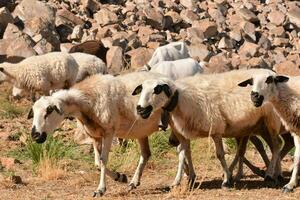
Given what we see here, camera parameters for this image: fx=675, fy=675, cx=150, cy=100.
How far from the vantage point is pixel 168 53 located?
18.1 meters

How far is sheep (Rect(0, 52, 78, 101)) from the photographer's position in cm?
1670

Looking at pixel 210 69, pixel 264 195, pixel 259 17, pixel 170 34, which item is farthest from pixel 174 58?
pixel 259 17

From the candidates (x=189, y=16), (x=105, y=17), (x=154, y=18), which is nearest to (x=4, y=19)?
(x=105, y=17)

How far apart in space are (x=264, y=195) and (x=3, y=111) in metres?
9.26

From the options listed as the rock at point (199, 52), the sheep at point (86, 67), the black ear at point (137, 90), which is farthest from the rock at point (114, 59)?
the black ear at point (137, 90)

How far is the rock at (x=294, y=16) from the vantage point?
4108cm

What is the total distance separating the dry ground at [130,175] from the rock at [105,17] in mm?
20516

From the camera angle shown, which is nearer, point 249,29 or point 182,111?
point 182,111

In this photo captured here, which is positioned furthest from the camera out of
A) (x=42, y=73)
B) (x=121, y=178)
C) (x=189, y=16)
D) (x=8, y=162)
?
(x=189, y=16)

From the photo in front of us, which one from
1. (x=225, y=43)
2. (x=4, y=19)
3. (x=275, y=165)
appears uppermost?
(x=275, y=165)

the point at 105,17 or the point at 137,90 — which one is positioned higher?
the point at 137,90

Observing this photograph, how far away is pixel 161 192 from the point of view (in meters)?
9.39

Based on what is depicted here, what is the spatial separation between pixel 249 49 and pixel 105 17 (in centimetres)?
752

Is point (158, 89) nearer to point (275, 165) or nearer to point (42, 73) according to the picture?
point (275, 165)
